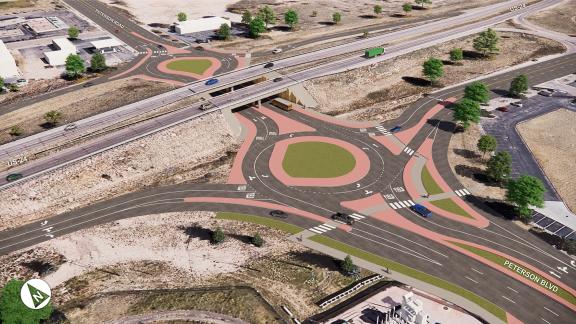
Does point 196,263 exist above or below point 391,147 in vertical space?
below

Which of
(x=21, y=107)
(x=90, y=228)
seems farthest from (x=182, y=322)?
(x=21, y=107)

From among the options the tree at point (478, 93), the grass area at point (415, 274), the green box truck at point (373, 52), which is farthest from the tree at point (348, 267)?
the green box truck at point (373, 52)

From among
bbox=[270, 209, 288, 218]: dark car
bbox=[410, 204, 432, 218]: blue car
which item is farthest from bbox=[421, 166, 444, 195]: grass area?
bbox=[270, 209, 288, 218]: dark car

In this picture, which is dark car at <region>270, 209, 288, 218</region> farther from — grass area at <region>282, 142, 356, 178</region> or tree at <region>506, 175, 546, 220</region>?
tree at <region>506, 175, 546, 220</region>

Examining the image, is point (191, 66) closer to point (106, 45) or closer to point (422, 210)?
point (106, 45)

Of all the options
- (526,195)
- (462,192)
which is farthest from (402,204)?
(526,195)

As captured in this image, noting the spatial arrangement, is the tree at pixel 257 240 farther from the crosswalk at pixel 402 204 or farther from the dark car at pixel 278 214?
the crosswalk at pixel 402 204

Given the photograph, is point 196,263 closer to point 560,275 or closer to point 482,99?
point 560,275
